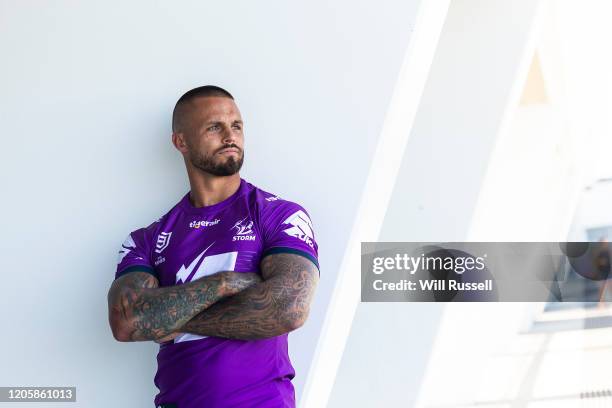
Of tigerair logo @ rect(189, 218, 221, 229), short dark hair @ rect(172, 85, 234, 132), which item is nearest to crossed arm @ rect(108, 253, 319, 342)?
tigerair logo @ rect(189, 218, 221, 229)

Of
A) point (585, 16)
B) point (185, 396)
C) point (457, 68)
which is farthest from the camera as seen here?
point (585, 16)

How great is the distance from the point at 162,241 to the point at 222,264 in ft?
0.77

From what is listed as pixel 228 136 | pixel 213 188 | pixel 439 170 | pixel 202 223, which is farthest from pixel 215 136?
pixel 439 170

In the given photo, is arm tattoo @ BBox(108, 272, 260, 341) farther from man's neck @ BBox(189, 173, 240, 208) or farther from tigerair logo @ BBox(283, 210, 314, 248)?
man's neck @ BBox(189, 173, 240, 208)

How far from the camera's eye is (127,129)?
253 centimetres

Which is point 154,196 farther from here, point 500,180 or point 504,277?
point 500,180

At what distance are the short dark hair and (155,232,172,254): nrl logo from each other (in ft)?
1.09

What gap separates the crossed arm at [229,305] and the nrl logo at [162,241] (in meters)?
0.21

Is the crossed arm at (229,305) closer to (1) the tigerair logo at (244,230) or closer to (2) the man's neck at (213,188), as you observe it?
(1) the tigerair logo at (244,230)

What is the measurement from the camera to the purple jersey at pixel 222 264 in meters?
1.97

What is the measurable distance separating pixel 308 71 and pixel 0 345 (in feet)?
4.25

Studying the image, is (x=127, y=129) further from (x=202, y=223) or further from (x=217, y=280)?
(x=217, y=280)

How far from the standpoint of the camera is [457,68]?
168 inches

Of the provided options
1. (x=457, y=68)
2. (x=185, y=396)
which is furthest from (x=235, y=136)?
(x=457, y=68)
